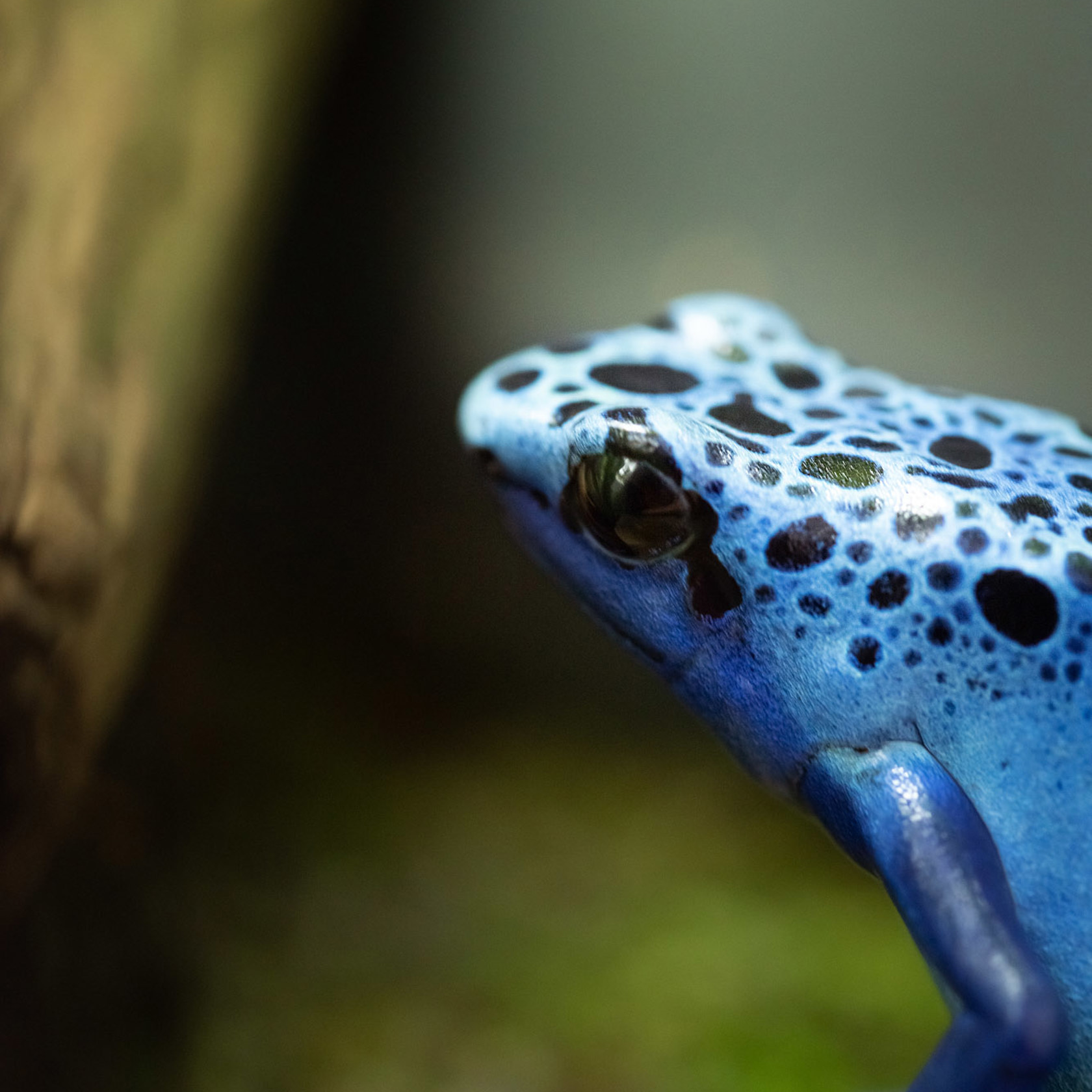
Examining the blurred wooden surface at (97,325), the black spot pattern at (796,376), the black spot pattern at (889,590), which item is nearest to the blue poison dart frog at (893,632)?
the black spot pattern at (889,590)

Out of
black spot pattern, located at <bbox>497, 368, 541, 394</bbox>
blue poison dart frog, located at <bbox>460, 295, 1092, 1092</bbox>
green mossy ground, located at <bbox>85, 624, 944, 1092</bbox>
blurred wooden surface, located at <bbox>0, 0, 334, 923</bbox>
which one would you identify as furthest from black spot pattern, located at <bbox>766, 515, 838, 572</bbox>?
green mossy ground, located at <bbox>85, 624, 944, 1092</bbox>

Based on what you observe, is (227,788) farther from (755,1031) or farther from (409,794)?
(755,1031)

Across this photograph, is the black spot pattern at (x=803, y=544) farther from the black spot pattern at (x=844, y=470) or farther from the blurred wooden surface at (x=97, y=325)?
the blurred wooden surface at (x=97, y=325)

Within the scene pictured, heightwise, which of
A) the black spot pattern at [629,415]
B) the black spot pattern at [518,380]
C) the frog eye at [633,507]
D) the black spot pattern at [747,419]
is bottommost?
the frog eye at [633,507]

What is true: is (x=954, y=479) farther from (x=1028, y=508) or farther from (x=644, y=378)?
(x=644, y=378)

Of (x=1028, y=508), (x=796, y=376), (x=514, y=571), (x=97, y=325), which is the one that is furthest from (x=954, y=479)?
(x=514, y=571)

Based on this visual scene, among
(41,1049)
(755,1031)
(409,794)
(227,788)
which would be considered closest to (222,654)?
(227,788)
